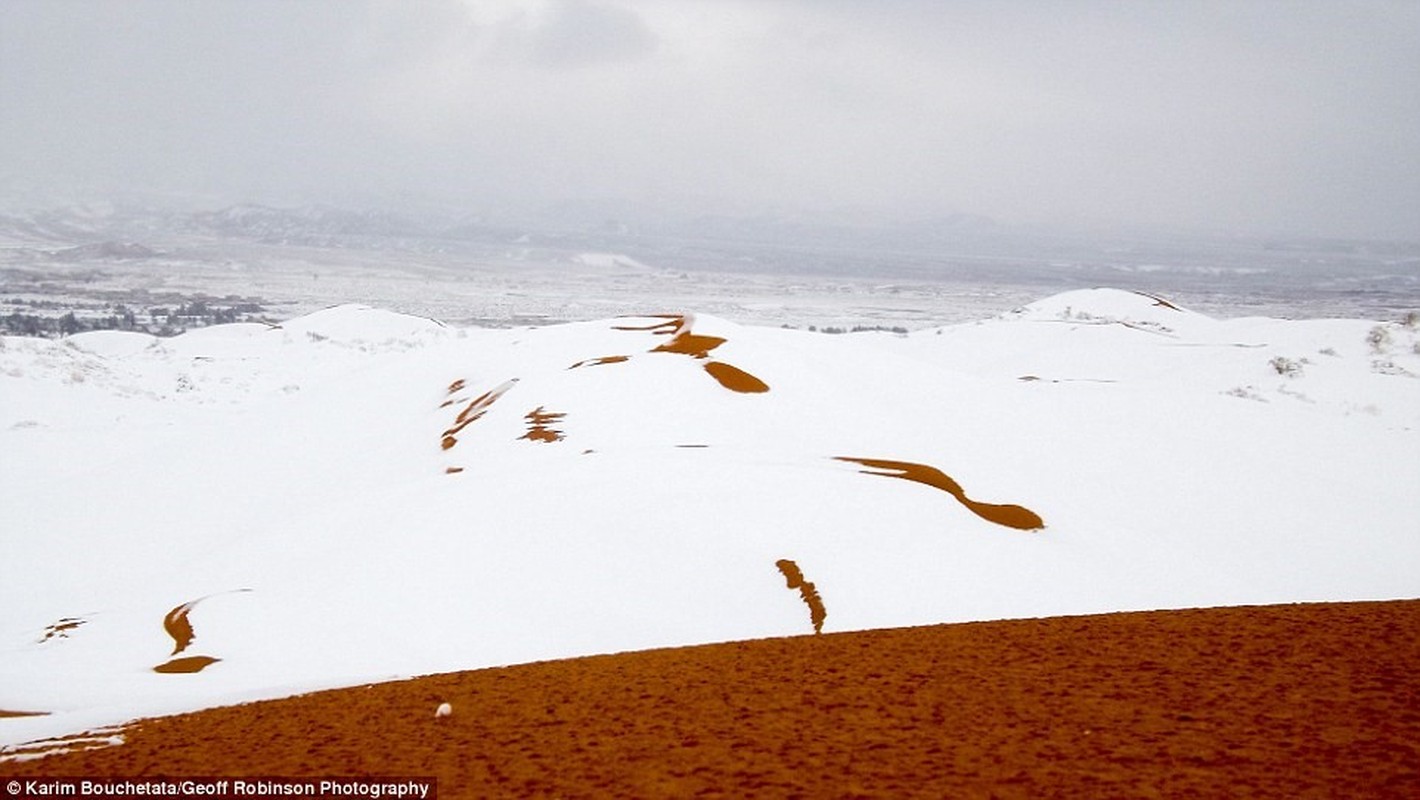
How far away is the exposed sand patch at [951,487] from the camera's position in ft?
37.4

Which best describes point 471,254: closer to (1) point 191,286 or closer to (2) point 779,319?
(1) point 191,286

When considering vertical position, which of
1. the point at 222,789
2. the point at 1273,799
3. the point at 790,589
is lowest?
the point at 790,589


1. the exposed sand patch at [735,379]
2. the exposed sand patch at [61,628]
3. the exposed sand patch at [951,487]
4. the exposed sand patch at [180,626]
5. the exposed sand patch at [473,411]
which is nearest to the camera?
the exposed sand patch at [180,626]

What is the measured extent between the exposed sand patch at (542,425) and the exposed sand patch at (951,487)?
4350mm

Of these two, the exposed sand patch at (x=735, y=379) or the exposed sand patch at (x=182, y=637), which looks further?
the exposed sand patch at (x=735, y=379)

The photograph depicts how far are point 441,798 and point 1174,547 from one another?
35.1 feet

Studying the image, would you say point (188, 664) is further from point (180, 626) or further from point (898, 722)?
point (898, 722)

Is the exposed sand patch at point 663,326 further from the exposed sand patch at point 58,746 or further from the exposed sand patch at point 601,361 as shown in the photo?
the exposed sand patch at point 58,746

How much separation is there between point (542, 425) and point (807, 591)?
7.13m

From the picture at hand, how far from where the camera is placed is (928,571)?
9.65 metres

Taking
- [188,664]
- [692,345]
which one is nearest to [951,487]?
[692,345]

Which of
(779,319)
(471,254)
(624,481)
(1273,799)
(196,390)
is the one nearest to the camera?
(1273,799)

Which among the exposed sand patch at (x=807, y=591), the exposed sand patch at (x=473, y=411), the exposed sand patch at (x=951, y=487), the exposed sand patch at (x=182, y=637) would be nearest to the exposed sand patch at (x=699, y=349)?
the exposed sand patch at (x=473, y=411)

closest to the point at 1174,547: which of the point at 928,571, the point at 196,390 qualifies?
the point at 928,571
